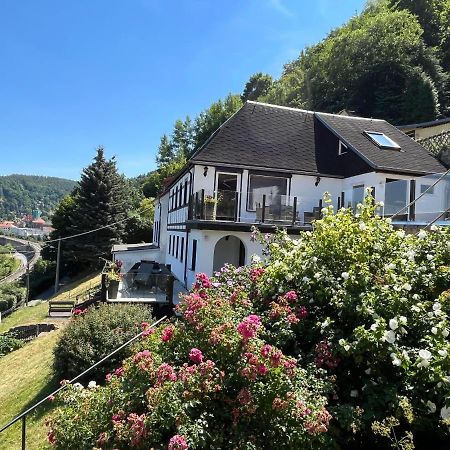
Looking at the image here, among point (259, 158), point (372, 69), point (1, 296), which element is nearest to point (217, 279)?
point (259, 158)

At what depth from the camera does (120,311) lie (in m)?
10.8

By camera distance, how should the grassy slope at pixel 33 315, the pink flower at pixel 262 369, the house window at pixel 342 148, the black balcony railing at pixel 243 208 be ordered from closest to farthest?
the pink flower at pixel 262 369, the black balcony railing at pixel 243 208, the house window at pixel 342 148, the grassy slope at pixel 33 315

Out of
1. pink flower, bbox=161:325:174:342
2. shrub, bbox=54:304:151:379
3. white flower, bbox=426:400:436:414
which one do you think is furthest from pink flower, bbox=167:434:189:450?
shrub, bbox=54:304:151:379

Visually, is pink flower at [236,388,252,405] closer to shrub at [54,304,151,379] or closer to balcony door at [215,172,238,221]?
shrub at [54,304,151,379]

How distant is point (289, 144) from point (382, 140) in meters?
4.93

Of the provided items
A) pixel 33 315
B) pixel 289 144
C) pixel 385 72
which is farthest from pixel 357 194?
pixel 385 72

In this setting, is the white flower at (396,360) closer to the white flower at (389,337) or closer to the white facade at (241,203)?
the white flower at (389,337)

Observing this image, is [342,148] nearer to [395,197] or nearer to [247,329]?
[395,197]

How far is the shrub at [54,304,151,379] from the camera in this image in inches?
382

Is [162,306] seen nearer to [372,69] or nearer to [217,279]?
[217,279]

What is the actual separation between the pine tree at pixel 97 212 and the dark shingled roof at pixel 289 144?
2330cm

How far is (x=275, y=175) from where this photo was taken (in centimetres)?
1761

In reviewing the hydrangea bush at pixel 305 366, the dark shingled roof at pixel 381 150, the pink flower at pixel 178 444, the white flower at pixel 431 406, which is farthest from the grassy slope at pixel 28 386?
the dark shingled roof at pixel 381 150

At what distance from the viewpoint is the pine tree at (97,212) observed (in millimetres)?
38062
